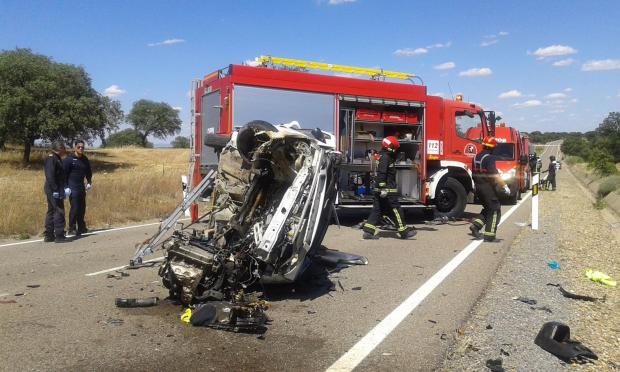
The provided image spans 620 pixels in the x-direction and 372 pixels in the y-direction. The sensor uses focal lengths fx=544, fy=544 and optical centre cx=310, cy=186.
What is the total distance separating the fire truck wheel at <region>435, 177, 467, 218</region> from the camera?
12.9 meters

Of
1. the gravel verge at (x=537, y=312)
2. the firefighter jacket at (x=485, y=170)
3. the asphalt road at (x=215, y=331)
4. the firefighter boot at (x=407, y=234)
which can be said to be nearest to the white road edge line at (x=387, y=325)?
the asphalt road at (x=215, y=331)

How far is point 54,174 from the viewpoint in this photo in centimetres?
955

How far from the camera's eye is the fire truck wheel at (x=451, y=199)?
12914 mm

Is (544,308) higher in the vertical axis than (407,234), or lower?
lower

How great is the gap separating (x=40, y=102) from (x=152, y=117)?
52.6m

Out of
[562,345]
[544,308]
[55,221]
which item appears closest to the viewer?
[562,345]

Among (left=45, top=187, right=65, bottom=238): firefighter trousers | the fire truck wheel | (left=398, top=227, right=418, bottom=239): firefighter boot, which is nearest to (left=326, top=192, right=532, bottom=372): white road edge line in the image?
(left=398, top=227, right=418, bottom=239): firefighter boot

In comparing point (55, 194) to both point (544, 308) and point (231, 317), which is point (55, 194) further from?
point (544, 308)

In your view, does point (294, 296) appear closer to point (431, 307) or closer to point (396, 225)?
point (431, 307)

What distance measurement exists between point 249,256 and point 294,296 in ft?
2.46

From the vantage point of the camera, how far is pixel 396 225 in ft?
32.8

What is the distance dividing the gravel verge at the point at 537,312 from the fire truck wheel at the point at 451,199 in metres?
3.25

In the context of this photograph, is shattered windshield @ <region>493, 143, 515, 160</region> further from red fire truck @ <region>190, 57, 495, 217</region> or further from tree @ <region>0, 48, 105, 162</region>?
tree @ <region>0, 48, 105, 162</region>

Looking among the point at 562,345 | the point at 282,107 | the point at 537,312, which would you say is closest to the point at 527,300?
the point at 537,312
